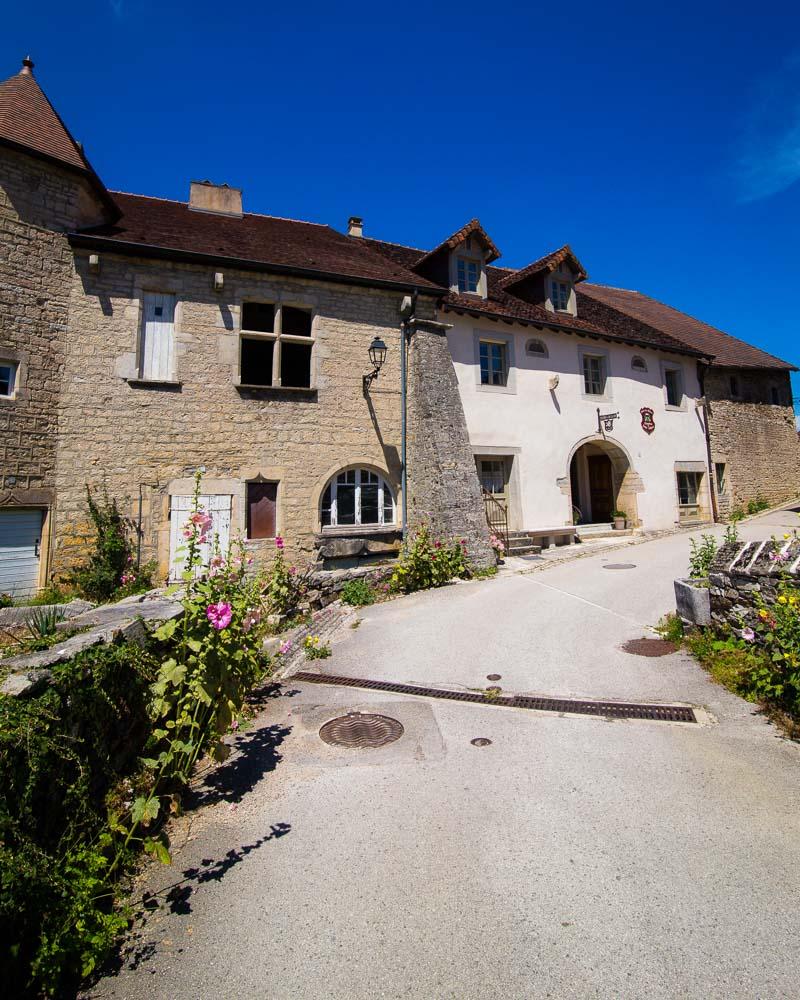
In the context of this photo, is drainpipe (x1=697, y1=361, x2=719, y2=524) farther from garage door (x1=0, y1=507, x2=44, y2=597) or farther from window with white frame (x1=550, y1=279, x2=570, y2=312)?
garage door (x1=0, y1=507, x2=44, y2=597)

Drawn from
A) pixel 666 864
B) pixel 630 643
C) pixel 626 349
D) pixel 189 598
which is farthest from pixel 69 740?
pixel 626 349

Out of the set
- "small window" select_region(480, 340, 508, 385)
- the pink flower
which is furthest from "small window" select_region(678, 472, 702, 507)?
the pink flower

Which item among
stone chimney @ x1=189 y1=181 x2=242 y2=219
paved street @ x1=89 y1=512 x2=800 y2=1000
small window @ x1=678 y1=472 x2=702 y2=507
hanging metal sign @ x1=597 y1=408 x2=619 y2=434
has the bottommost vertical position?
paved street @ x1=89 y1=512 x2=800 y2=1000

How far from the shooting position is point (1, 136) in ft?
30.1

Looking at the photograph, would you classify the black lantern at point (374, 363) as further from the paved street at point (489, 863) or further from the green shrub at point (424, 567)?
the paved street at point (489, 863)

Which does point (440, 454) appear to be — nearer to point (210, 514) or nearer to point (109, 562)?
point (210, 514)

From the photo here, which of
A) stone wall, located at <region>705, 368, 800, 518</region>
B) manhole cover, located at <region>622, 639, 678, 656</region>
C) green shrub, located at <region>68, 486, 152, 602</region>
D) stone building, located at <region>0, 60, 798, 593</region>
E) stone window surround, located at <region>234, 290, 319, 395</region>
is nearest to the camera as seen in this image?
manhole cover, located at <region>622, 639, 678, 656</region>

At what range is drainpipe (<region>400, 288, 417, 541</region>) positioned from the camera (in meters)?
12.4

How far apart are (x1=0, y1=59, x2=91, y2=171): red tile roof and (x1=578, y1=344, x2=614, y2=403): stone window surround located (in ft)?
44.3

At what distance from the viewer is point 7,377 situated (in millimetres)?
9234

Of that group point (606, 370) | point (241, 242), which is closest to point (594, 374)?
point (606, 370)

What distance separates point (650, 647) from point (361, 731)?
3908mm

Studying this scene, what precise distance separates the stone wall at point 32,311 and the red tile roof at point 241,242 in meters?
0.68

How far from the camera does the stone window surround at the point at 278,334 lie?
11172mm
